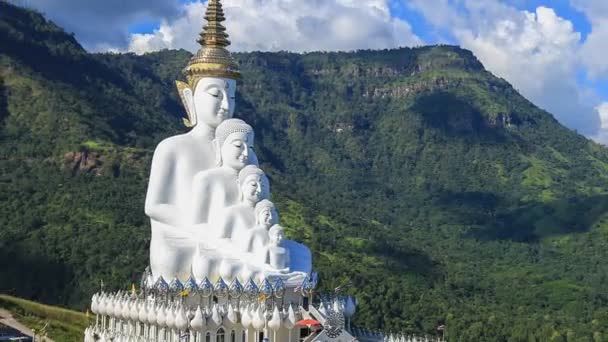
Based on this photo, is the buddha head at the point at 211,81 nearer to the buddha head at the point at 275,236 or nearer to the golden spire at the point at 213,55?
the golden spire at the point at 213,55

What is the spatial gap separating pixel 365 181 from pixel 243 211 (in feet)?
426

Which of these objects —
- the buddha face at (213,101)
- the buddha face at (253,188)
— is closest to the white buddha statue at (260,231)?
the buddha face at (253,188)

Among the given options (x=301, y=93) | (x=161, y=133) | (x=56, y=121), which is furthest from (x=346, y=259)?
(x=301, y=93)

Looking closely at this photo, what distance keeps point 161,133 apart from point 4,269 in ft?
156

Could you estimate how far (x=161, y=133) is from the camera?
332 ft

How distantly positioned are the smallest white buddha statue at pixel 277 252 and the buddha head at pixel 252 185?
114 centimetres

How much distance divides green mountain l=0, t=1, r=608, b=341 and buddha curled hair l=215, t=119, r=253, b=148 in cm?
2474

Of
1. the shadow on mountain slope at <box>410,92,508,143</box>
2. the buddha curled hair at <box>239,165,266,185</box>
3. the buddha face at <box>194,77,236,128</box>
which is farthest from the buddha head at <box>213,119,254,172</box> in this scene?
the shadow on mountain slope at <box>410,92,508,143</box>

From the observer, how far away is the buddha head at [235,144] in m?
26.2

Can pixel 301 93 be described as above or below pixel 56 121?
above

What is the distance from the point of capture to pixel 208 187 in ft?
85.0

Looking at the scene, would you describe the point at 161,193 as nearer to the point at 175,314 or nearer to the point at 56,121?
the point at 175,314

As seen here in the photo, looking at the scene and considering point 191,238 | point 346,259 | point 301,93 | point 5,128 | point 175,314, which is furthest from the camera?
point 301,93

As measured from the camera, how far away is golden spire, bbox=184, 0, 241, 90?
27.4m
